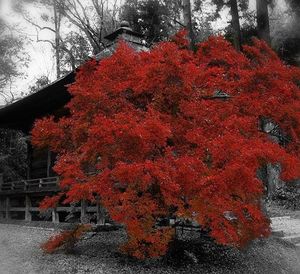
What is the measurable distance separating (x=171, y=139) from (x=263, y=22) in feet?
32.5

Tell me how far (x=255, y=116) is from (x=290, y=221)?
9.08 meters

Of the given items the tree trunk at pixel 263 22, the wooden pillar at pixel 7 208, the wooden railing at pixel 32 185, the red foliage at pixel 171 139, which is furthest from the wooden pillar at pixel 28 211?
the tree trunk at pixel 263 22

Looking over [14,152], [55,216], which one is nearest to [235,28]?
[55,216]

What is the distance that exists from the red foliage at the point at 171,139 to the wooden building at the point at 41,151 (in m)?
3.38

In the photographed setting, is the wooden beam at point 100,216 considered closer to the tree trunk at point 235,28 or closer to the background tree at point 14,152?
the tree trunk at point 235,28

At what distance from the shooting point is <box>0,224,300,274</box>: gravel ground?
931cm

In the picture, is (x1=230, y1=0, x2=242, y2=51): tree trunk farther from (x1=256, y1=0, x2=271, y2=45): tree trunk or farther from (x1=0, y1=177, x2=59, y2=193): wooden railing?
(x1=0, y1=177, x2=59, y2=193): wooden railing

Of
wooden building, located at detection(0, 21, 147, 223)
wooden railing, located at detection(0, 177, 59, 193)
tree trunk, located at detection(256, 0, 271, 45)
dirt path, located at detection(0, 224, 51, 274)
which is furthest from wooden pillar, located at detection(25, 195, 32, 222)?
tree trunk, located at detection(256, 0, 271, 45)

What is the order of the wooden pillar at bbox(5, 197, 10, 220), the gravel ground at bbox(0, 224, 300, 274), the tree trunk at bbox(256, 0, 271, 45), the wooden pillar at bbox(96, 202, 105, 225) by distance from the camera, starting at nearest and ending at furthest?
the gravel ground at bbox(0, 224, 300, 274)
the wooden pillar at bbox(96, 202, 105, 225)
the tree trunk at bbox(256, 0, 271, 45)
the wooden pillar at bbox(5, 197, 10, 220)

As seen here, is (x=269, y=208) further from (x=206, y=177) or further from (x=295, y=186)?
(x=206, y=177)

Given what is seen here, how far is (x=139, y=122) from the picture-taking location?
820 cm

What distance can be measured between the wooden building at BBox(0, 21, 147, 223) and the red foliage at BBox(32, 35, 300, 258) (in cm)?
338

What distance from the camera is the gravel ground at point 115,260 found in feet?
30.6

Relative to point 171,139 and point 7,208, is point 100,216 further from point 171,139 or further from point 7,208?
point 7,208
